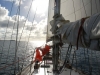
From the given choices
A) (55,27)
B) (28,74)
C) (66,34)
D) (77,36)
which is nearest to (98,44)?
(77,36)

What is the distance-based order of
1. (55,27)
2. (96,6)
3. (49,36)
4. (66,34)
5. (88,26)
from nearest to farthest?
(88,26) → (66,34) → (55,27) → (96,6) → (49,36)

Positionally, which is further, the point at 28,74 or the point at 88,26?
the point at 28,74

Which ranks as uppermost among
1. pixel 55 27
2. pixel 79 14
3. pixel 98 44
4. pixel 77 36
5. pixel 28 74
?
pixel 79 14

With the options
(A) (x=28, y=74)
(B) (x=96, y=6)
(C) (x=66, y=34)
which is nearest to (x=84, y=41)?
(C) (x=66, y=34)

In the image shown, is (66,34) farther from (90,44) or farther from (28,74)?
(28,74)

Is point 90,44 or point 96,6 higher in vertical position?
point 96,6

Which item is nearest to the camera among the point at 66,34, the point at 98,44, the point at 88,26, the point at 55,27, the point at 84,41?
the point at 98,44

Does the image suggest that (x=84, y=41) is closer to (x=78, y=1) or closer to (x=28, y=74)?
(x=78, y=1)

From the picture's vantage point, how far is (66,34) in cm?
425

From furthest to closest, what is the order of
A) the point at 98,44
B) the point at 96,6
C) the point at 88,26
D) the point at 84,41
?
the point at 96,6 → the point at 84,41 → the point at 88,26 → the point at 98,44

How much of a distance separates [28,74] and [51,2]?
4681 mm

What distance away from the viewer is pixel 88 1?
7113 millimetres

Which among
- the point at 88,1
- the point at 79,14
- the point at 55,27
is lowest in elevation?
the point at 55,27

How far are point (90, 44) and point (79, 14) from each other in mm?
4489
